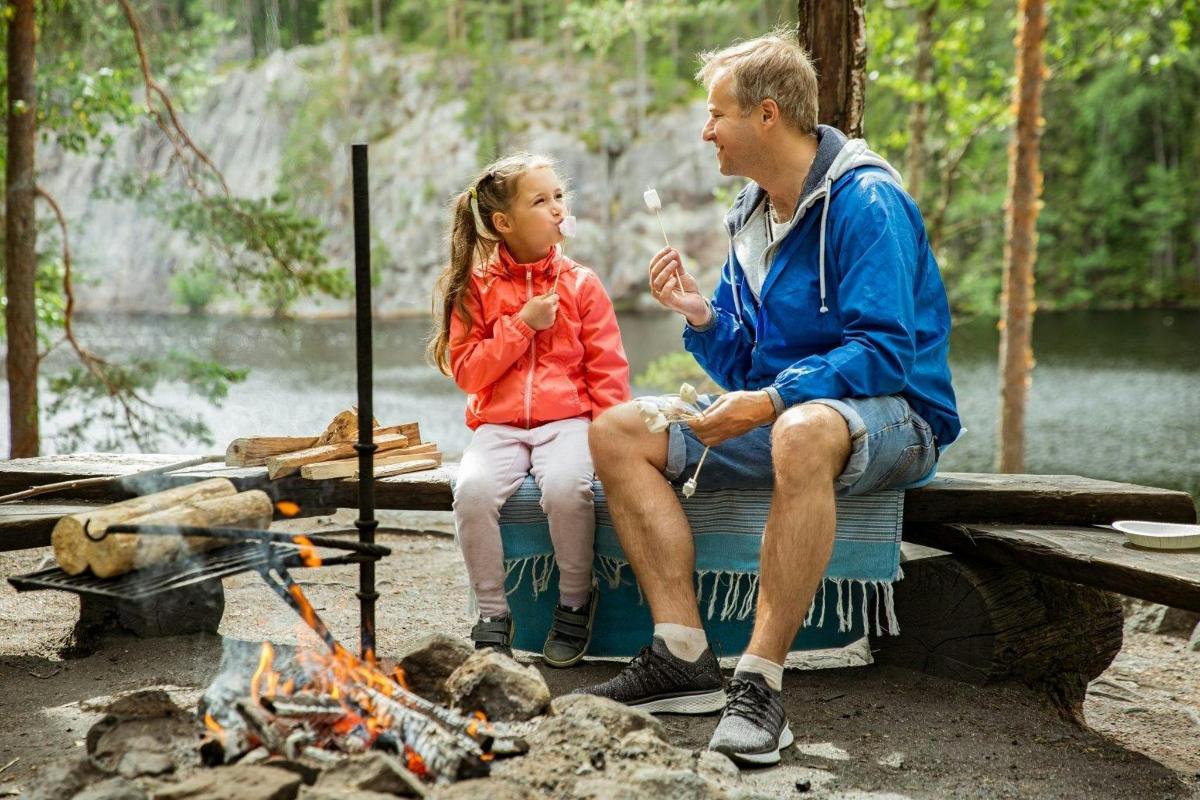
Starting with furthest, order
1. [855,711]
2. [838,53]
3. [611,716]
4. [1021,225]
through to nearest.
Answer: [1021,225] < [838,53] < [855,711] < [611,716]

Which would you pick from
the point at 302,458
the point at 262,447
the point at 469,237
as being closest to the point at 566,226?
the point at 469,237

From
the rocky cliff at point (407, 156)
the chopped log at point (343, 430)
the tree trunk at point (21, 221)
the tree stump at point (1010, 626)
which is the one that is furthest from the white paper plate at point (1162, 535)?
the rocky cliff at point (407, 156)

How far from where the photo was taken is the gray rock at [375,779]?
192 cm

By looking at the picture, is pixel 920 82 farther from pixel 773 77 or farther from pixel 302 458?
pixel 302 458

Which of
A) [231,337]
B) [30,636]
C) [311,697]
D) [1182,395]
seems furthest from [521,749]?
[231,337]

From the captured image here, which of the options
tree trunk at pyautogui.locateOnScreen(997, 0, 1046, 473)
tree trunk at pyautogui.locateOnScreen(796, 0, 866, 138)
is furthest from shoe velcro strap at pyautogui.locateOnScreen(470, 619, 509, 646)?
tree trunk at pyautogui.locateOnScreen(997, 0, 1046, 473)

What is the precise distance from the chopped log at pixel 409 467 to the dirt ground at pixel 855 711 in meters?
0.53

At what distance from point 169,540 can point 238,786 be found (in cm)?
56

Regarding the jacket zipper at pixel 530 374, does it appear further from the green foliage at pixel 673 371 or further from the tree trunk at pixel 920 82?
the tree trunk at pixel 920 82

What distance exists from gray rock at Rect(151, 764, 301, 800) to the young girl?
1.15 metres

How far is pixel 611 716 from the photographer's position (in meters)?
2.20

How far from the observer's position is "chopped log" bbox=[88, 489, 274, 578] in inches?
86.5

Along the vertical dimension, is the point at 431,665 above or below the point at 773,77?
below

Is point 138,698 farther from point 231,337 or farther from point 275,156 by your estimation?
point 275,156
